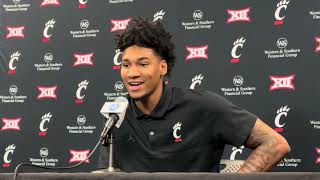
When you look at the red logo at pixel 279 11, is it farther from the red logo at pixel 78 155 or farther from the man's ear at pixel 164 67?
the red logo at pixel 78 155

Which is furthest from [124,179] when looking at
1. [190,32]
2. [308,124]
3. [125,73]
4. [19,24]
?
[19,24]

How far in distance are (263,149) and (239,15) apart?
1221 millimetres

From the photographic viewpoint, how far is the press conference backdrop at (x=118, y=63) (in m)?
2.87

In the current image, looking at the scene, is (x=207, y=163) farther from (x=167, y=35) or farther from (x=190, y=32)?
(x=190, y=32)

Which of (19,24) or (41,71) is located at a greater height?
(19,24)

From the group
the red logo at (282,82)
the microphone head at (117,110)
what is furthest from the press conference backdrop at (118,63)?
the microphone head at (117,110)

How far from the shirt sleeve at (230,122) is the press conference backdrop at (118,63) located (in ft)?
2.69

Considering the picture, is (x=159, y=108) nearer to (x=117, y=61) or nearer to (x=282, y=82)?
(x=282, y=82)

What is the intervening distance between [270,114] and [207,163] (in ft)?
2.99

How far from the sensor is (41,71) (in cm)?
353

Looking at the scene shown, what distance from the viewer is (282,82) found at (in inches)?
114

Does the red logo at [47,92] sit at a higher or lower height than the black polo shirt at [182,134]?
higher

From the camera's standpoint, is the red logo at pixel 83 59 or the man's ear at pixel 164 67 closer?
the man's ear at pixel 164 67

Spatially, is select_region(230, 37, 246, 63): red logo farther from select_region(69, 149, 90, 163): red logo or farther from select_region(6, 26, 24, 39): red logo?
select_region(6, 26, 24, 39): red logo
